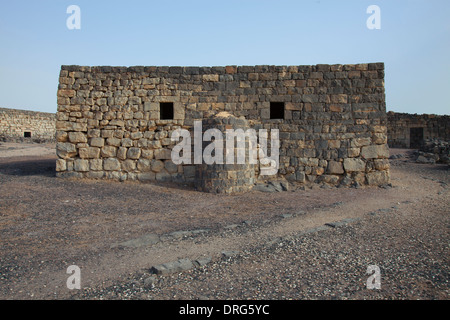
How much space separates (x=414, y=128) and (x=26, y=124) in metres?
29.3

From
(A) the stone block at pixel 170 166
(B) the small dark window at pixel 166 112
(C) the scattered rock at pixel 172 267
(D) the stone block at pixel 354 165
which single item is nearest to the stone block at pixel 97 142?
(A) the stone block at pixel 170 166

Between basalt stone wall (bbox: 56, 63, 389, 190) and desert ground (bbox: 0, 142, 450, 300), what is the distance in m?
1.35

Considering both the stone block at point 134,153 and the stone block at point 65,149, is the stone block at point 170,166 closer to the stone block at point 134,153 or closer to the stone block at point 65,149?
the stone block at point 134,153

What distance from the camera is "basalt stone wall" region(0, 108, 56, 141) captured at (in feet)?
67.9

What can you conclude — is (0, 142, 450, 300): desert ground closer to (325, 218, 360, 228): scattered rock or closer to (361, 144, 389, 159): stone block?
(325, 218, 360, 228): scattered rock

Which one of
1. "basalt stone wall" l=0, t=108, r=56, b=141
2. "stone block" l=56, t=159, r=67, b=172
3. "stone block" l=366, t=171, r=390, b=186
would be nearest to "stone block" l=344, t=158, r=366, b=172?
"stone block" l=366, t=171, r=390, b=186

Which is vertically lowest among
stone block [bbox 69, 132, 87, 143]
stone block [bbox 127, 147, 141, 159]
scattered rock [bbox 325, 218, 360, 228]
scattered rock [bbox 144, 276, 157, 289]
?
scattered rock [bbox 144, 276, 157, 289]

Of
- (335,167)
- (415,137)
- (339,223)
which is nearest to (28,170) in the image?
(339,223)

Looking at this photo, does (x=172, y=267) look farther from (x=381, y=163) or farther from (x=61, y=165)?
(x=381, y=163)

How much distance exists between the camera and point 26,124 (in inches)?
859

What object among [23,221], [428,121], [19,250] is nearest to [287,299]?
[19,250]

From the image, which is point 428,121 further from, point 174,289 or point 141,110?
point 174,289

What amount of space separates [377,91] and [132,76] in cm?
759

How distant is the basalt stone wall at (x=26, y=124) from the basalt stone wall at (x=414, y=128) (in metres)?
26.1
